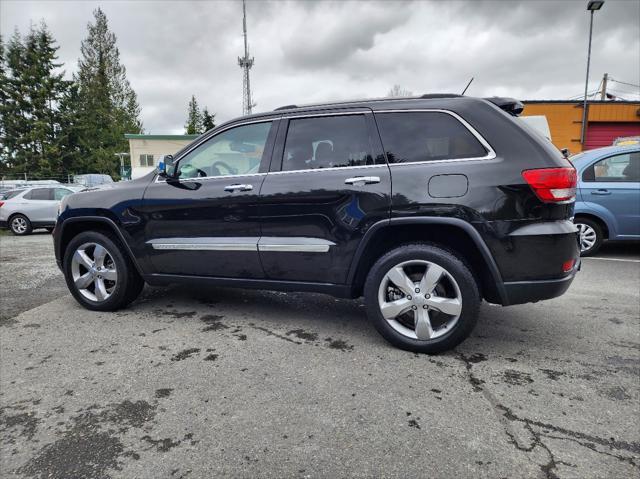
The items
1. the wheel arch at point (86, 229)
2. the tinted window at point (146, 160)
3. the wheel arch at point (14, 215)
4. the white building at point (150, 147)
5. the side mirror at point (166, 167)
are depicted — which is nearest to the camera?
the side mirror at point (166, 167)

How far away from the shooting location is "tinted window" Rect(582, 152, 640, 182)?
6577 mm

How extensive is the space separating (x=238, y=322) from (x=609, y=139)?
68.7ft

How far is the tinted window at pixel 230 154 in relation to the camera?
3578mm

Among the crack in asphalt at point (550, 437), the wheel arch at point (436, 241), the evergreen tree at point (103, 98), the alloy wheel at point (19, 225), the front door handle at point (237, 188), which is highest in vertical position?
the evergreen tree at point (103, 98)

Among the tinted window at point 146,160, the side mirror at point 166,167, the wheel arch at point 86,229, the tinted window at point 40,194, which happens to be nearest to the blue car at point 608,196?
the side mirror at point 166,167

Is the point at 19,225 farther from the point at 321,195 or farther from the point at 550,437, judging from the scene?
the point at 550,437

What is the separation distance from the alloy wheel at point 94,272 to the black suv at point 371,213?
2cm

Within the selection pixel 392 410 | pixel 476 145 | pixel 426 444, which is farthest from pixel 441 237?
pixel 426 444

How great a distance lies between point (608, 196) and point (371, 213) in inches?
215

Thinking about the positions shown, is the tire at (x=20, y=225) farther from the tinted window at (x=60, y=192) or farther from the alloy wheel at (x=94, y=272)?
the alloy wheel at (x=94, y=272)

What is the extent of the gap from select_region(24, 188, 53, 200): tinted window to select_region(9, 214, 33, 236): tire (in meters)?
0.66

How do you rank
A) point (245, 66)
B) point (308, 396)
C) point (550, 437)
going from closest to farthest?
point (550, 437) < point (308, 396) < point (245, 66)

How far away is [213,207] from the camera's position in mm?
3562

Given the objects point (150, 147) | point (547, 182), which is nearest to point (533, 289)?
point (547, 182)
